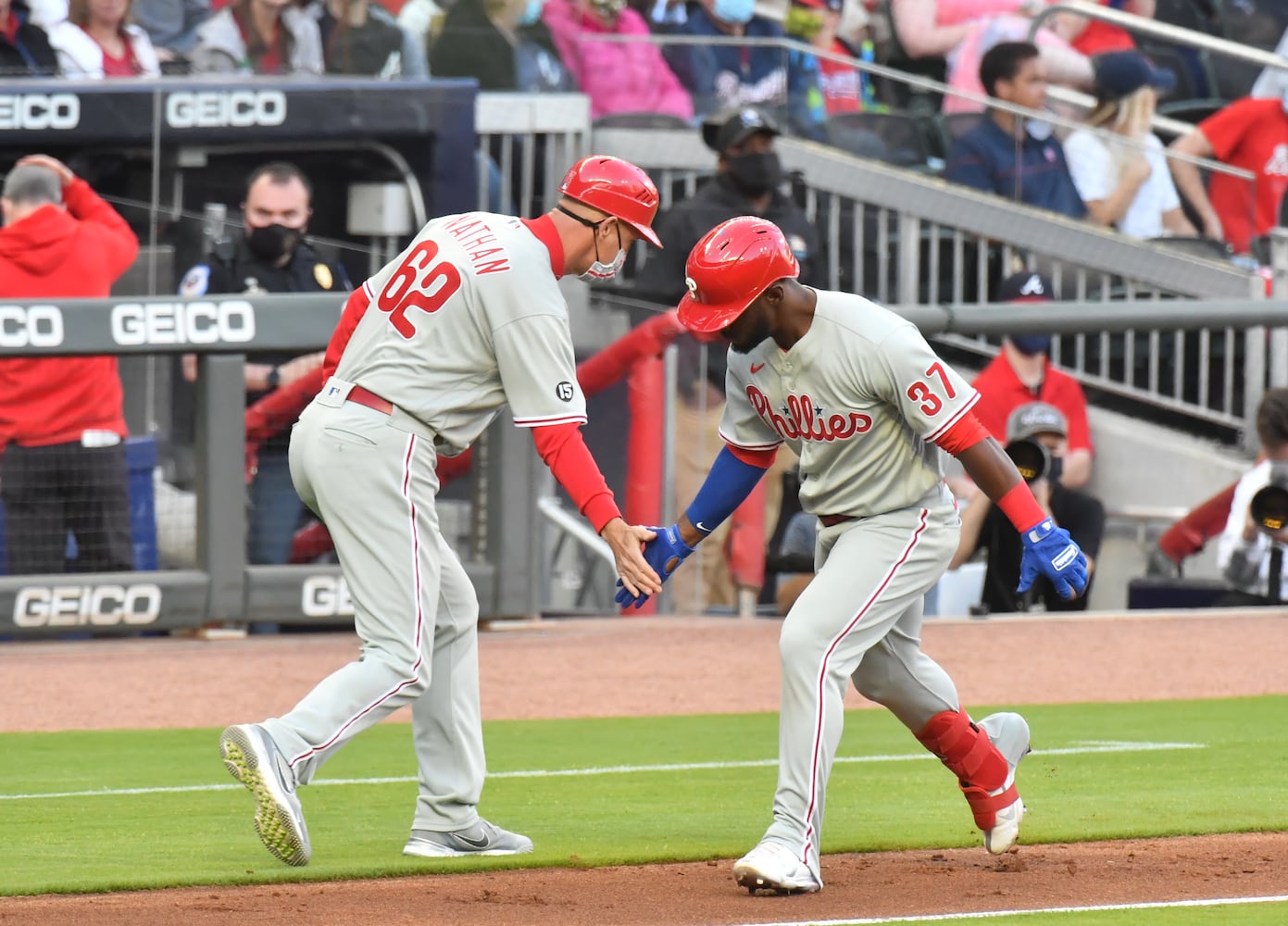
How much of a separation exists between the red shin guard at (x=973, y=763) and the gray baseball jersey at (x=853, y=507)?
53 millimetres

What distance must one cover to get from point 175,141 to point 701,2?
13.8 ft

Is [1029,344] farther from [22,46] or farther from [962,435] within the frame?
[962,435]

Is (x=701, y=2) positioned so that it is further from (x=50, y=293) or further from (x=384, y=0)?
(x=50, y=293)

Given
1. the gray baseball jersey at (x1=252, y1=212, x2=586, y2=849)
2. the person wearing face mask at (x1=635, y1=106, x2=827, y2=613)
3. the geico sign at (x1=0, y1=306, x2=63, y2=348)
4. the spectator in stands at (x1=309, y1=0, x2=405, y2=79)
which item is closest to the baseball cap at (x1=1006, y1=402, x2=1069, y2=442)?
the person wearing face mask at (x1=635, y1=106, x2=827, y2=613)

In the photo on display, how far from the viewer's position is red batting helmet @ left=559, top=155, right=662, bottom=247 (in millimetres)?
5777

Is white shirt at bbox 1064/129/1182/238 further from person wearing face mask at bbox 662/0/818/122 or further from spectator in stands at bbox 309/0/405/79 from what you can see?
spectator in stands at bbox 309/0/405/79

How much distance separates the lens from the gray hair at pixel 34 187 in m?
10.6

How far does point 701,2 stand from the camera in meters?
14.7

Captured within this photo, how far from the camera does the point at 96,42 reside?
12383 millimetres

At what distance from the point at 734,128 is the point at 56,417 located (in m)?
4.04

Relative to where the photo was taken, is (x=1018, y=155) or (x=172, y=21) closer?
(x=172, y=21)

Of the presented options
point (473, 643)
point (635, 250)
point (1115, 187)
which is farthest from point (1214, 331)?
point (473, 643)

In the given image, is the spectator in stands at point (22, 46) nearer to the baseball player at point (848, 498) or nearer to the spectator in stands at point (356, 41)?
the spectator in stands at point (356, 41)

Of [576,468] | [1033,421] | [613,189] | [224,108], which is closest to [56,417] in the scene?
[224,108]
